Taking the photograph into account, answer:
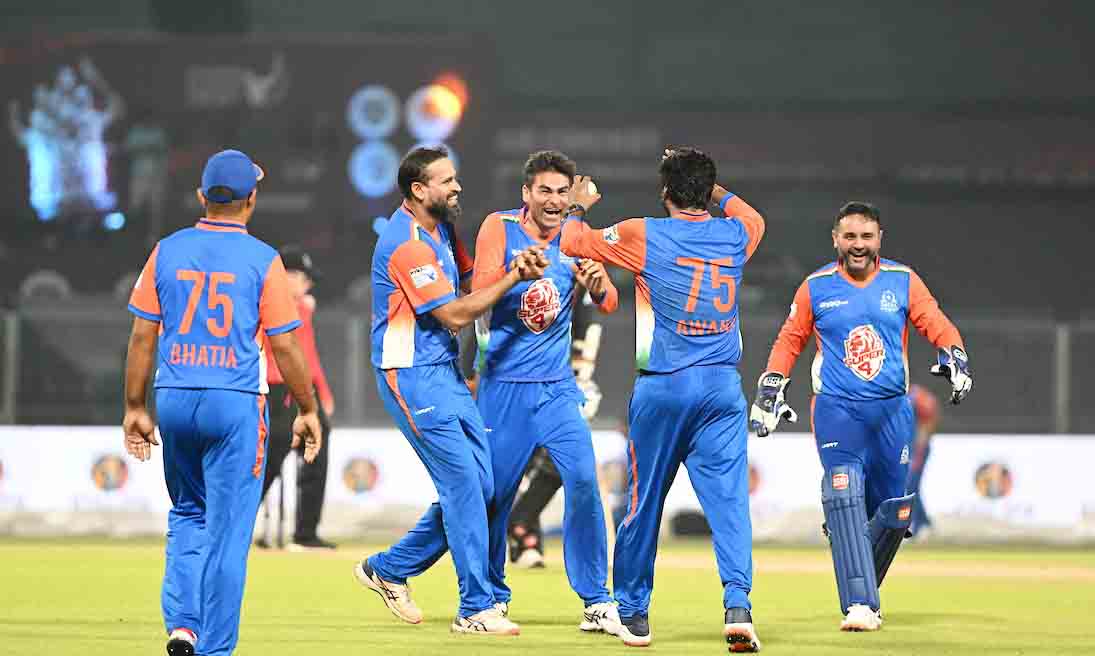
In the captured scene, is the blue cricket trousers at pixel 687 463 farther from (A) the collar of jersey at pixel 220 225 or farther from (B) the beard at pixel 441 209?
(A) the collar of jersey at pixel 220 225

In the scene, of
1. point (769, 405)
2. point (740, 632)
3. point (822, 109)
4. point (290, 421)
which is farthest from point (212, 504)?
point (822, 109)

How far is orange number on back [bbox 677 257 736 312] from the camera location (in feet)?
28.7

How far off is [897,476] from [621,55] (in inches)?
1089

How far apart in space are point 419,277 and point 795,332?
7.68 ft

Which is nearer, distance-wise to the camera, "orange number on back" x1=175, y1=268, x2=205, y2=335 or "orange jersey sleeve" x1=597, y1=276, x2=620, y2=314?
"orange number on back" x1=175, y1=268, x2=205, y2=335

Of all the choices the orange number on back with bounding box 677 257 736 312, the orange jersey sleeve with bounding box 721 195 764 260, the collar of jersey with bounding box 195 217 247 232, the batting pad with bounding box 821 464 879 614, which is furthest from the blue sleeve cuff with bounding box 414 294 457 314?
the batting pad with bounding box 821 464 879 614

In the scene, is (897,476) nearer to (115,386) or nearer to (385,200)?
(115,386)

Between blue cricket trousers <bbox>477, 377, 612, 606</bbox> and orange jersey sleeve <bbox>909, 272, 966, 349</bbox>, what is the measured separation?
6.58ft

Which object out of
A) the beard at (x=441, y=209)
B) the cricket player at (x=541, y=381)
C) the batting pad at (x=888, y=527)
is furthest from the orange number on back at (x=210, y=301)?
the batting pad at (x=888, y=527)

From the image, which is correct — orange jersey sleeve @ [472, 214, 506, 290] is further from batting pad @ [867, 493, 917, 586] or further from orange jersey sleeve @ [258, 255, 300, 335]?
batting pad @ [867, 493, 917, 586]

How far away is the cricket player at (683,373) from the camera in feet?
28.6

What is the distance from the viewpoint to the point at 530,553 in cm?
1387

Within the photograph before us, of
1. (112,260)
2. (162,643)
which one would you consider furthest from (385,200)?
(162,643)

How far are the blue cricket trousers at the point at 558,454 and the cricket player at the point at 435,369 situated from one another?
0.42 ft
